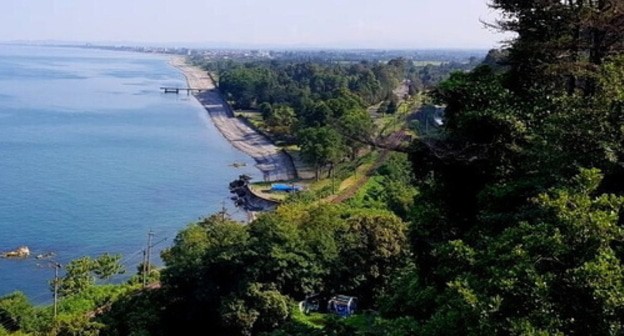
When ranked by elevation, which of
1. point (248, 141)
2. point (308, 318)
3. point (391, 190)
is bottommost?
point (248, 141)

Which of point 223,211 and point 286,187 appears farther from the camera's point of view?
point 286,187

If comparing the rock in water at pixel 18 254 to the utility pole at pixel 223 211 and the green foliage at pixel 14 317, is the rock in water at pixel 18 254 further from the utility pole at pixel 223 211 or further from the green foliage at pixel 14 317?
the green foliage at pixel 14 317

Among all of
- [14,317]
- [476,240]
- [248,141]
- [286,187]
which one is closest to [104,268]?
[14,317]

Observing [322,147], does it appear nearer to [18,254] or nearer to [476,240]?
[18,254]

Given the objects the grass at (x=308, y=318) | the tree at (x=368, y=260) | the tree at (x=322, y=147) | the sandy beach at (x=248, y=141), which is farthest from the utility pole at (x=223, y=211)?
the grass at (x=308, y=318)

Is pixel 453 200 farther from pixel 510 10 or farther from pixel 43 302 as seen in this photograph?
pixel 43 302

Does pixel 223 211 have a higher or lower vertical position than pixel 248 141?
higher
